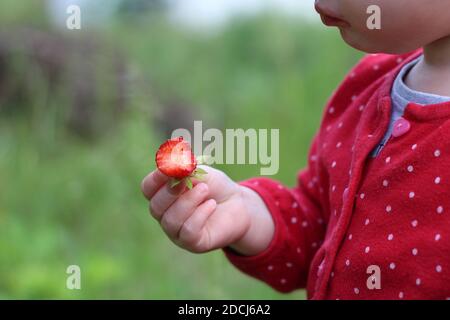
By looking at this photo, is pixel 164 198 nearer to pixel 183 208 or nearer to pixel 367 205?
pixel 183 208

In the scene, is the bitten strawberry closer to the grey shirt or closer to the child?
the child

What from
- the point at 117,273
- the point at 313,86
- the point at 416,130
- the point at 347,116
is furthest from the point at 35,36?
the point at 416,130

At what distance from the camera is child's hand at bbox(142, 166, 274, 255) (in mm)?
1100

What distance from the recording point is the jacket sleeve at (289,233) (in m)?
1.28

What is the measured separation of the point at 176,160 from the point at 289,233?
31 cm

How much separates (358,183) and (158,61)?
7.39ft

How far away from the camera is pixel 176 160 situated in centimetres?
104
